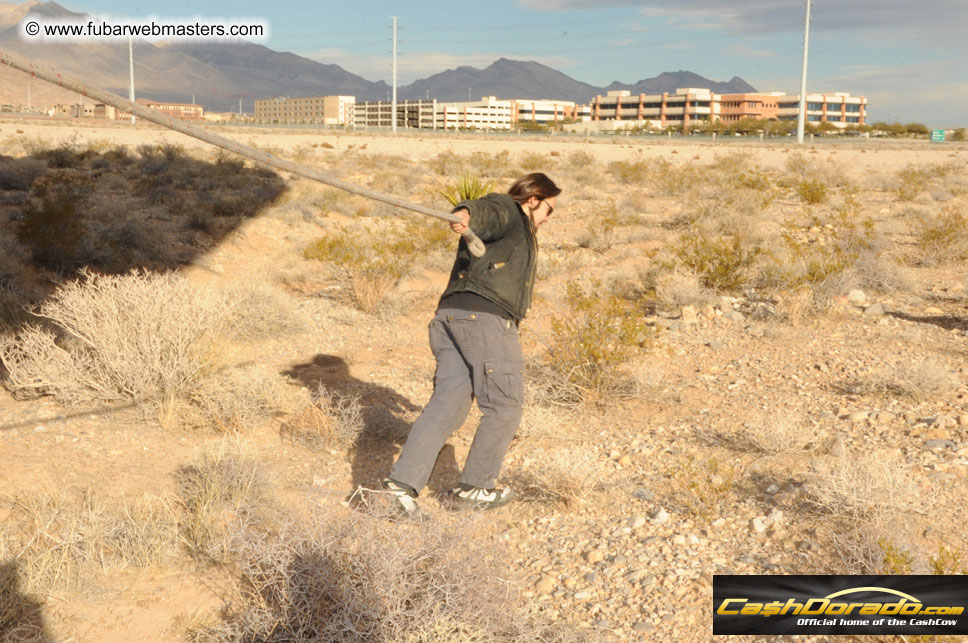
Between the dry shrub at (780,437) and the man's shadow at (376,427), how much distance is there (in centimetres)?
179

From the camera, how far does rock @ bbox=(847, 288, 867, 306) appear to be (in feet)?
29.2

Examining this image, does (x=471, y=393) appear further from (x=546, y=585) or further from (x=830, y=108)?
(x=830, y=108)

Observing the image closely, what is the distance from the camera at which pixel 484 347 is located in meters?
3.89

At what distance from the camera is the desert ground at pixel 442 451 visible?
3.10 meters

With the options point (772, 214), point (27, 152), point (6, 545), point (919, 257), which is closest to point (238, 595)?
point (6, 545)

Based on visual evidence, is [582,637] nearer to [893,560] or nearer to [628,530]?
[628,530]

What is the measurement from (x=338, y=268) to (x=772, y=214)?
10115mm

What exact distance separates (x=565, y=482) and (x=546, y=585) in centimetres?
81

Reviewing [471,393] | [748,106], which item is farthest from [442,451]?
[748,106]

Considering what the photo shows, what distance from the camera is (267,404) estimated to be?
5.62m

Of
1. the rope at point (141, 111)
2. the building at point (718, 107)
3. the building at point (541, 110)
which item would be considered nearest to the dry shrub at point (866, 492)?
the rope at point (141, 111)

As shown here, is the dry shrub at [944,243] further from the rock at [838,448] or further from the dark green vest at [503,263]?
the dark green vest at [503,263]

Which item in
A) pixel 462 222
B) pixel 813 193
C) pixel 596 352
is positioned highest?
pixel 813 193

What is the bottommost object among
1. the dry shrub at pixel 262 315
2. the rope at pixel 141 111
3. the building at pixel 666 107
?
the dry shrub at pixel 262 315
